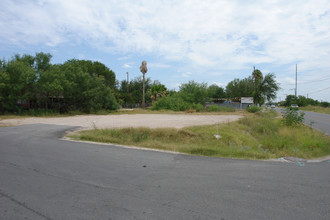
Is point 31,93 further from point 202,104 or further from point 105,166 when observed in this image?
point 202,104

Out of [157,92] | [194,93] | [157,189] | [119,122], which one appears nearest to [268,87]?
[194,93]

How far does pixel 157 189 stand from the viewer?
4.55 metres

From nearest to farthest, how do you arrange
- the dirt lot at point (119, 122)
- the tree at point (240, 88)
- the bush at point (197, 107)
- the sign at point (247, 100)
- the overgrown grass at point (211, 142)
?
the overgrown grass at point (211, 142) → the dirt lot at point (119, 122) → the bush at point (197, 107) → the sign at point (247, 100) → the tree at point (240, 88)

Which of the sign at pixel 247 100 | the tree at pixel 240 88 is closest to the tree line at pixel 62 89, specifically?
the sign at pixel 247 100

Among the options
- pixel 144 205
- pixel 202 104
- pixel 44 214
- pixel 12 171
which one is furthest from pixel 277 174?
pixel 202 104

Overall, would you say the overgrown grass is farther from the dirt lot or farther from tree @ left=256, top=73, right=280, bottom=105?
tree @ left=256, top=73, right=280, bottom=105

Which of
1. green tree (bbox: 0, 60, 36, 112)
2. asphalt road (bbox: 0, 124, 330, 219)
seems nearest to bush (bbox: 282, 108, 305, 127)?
asphalt road (bbox: 0, 124, 330, 219)

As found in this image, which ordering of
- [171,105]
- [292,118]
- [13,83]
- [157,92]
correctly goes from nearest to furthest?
[292,118]
[13,83]
[171,105]
[157,92]

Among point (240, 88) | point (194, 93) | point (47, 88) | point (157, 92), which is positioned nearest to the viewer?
point (47, 88)

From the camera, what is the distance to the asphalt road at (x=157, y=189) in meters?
3.57

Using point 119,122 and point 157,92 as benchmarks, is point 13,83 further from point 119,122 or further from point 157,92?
point 157,92

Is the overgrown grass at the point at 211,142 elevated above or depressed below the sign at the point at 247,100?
below

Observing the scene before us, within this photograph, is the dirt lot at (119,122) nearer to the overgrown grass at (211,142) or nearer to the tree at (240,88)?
A: the overgrown grass at (211,142)

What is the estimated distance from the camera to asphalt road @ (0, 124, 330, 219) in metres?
3.57
